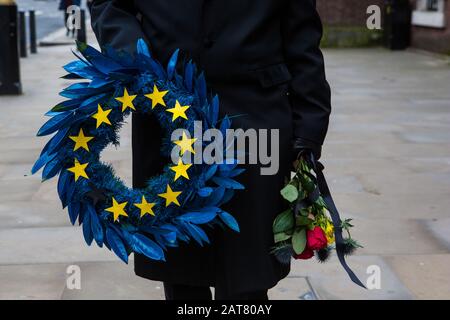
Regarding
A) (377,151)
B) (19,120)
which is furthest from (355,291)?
(19,120)

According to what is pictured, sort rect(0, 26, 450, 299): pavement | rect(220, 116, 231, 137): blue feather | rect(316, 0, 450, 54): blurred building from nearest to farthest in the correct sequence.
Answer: rect(220, 116, 231, 137): blue feather, rect(0, 26, 450, 299): pavement, rect(316, 0, 450, 54): blurred building

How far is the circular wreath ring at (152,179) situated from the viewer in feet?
7.71

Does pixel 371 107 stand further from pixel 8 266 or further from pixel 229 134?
pixel 229 134

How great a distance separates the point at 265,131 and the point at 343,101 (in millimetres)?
8401

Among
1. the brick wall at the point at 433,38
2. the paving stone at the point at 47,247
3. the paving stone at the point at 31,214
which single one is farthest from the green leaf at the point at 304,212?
the brick wall at the point at 433,38

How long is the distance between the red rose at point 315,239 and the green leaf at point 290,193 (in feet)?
0.43

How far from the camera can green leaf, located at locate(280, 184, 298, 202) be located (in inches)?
99.2

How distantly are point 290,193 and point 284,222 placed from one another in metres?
0.11

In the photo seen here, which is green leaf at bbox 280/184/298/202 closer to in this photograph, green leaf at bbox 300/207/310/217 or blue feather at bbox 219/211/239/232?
green leaf at bbox 300/207/310/217

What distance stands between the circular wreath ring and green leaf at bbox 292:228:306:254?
0.23 metres

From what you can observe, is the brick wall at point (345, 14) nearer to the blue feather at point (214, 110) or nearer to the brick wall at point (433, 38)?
the brick wall at point (433, 38)

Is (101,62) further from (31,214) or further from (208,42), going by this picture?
(31,214)

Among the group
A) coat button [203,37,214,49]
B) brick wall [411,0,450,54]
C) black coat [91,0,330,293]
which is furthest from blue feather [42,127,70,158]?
brick wall [411,0,450,54]

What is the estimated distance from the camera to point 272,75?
8.42 ft
